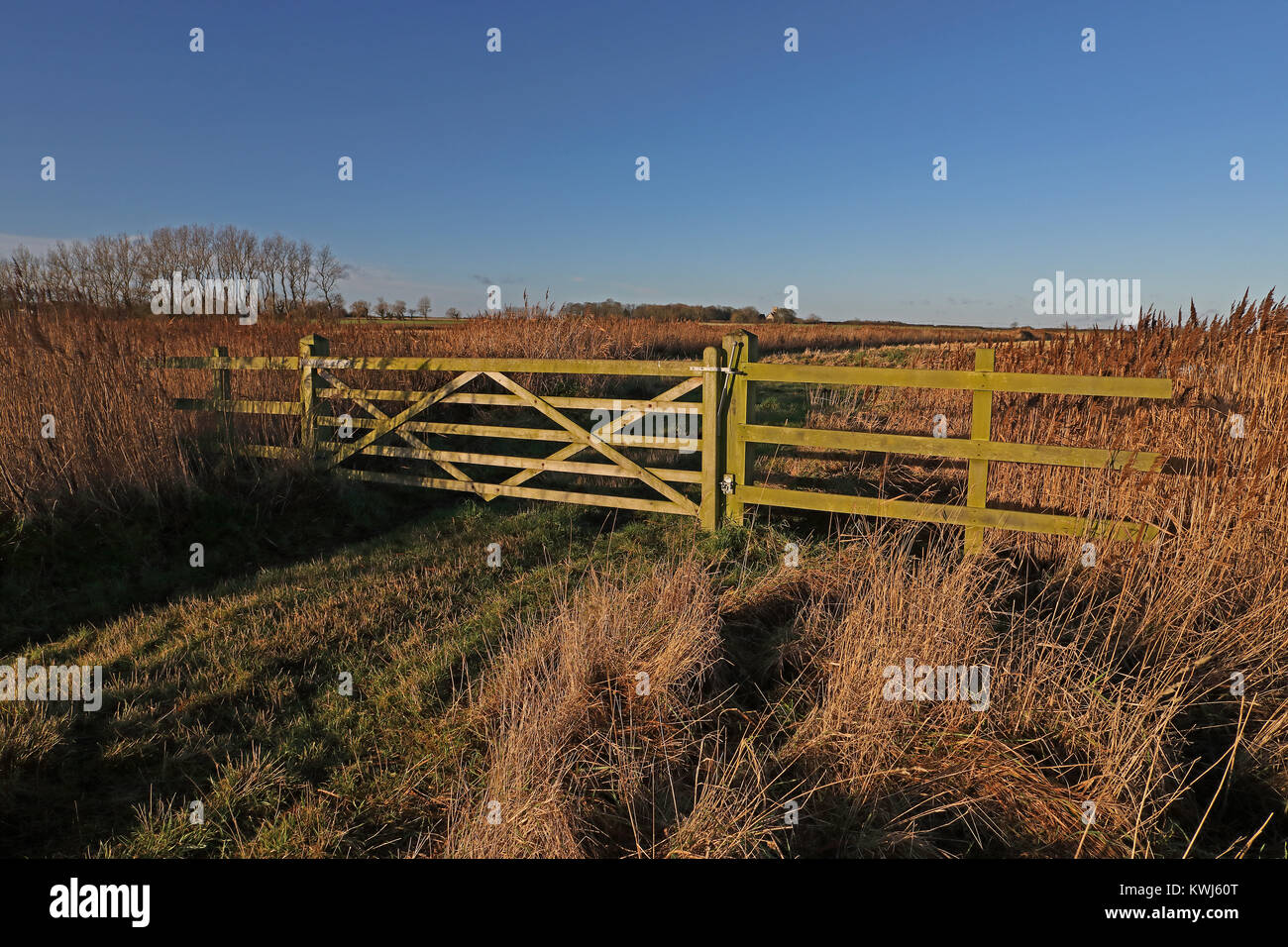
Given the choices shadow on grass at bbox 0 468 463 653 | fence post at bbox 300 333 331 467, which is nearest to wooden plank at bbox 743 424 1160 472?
shadow on grass at bbox 0 468 463 653

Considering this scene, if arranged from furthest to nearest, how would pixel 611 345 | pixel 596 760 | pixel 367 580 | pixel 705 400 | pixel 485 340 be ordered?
pixel 611 345 → pixel 485 340 → pixel 705 400 → pixel 367 580 → pixel 596 760

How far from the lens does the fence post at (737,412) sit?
22.0ft

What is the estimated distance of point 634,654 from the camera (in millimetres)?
3658

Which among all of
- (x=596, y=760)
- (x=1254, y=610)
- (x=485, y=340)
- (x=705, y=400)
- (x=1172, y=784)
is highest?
(x=485, y=340)

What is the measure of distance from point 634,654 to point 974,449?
11.9 ft

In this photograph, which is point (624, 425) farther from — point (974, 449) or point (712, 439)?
point (974, 449)

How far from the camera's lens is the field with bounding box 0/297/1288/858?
2932 millimetres

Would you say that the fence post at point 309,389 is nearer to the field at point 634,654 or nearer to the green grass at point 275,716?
the field at point 634,654

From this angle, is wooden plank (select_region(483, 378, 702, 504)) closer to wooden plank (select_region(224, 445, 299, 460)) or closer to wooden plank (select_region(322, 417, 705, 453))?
wooden plank (select_region(322, 417, 705, 453))

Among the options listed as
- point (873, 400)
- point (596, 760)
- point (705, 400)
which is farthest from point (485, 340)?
point (596, 760)

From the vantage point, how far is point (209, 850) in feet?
9.27

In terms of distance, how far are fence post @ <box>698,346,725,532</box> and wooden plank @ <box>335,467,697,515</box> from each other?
23 centimetres

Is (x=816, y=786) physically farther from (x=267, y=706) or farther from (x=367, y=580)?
(x=367, y=580)

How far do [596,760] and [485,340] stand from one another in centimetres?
1180
